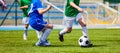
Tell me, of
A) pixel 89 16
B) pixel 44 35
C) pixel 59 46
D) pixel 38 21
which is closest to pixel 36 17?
pixel 38 21

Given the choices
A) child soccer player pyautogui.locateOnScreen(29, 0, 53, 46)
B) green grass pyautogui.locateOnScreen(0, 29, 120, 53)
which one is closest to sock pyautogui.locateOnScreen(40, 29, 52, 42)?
child soccer player pyautogui.locateOnScreen(29, 0, 53, 46)

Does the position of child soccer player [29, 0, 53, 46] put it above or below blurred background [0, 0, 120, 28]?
above

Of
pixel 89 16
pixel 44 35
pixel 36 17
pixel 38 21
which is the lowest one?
pixel 89 16

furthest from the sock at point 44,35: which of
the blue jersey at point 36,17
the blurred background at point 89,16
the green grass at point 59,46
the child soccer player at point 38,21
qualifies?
the blurred background at point 89,16

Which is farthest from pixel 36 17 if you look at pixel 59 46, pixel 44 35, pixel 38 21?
pixel 59 46

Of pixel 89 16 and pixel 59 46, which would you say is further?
pixel 89 16

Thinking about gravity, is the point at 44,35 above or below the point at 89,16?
above

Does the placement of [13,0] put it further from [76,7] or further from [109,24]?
[76,7]

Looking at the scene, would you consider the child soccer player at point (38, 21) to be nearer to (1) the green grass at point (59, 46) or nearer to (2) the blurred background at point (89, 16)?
(1) the green grass at point (59, 46)

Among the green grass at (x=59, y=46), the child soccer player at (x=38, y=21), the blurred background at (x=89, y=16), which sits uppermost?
the child soccer player at (x=38, y=21)

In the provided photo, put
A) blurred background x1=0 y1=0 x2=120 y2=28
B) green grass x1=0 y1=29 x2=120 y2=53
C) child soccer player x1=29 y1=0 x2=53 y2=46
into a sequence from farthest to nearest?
blurred background x1=0 y1=0 x2=120 y2=28, child soccer player x1=29 y1=0 x2=53 y2=46, green grass x1=0 y1=29 x2=120 y2=53

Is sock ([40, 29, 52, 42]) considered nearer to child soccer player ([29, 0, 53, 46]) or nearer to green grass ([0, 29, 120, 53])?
child soccer player ([29, 0, 53, 46])

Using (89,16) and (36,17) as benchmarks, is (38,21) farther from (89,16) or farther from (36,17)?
(89,16)

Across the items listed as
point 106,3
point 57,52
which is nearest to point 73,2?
point 57,52
